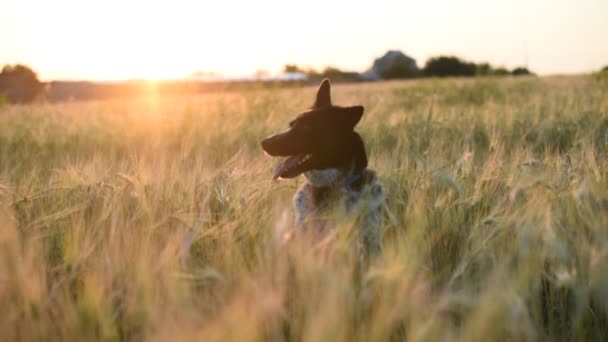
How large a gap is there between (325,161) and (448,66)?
125 feet

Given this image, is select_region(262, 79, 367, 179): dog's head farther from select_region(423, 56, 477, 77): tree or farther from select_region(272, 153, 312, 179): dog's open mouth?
select_region(423, 56, 477, 77): tree

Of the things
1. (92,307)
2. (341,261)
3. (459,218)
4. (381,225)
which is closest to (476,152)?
(459,218)

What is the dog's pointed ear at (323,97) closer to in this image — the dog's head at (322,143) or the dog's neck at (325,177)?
the dog's head at (322,143)

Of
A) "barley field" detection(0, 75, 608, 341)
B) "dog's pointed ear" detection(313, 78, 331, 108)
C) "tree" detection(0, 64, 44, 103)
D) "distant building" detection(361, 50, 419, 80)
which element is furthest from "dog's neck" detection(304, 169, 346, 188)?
"distant building" detection(361, 50, 419, 80)

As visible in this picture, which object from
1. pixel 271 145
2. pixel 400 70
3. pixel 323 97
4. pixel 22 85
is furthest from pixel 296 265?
pixel 400 70

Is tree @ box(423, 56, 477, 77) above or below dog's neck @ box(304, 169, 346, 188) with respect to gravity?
above

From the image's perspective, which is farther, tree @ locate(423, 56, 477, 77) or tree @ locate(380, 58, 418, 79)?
tree @ locate(380, 58, 418, 79)

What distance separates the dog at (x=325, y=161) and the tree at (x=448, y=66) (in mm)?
37264

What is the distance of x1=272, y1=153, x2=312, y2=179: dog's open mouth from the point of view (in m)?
1.84

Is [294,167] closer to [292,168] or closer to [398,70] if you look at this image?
[292,168]

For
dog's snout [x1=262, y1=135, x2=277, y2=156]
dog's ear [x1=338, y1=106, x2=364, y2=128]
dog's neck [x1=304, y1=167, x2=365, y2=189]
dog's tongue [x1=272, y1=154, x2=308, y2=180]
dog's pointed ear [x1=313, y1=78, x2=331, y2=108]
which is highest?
dog's pointed ear [x1=313, y1=78, x2=331, y2=108]

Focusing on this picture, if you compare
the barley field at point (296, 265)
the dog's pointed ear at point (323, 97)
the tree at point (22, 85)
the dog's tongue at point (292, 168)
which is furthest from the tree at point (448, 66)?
the dog's tongue at point (292, 168)

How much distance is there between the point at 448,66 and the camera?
38.3 meters

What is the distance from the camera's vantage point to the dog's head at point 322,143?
1.84 m
